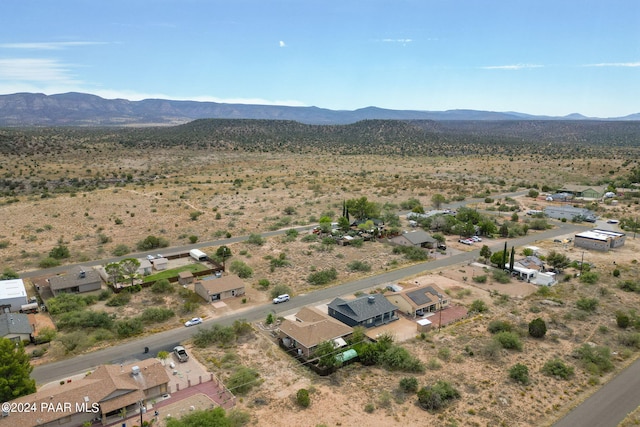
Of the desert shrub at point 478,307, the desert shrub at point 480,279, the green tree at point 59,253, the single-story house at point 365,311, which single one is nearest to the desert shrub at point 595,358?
the desert shrub at point 478,307

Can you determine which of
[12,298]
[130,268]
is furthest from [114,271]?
[12,298]

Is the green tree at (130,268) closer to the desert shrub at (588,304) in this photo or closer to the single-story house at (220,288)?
the single-story house at (220,288)

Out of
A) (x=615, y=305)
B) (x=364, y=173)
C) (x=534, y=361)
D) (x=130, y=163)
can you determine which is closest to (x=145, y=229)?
(x=534, y=361)

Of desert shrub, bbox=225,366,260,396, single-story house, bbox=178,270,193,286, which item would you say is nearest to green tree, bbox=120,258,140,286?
single-story house, bbox=178,270,193,286

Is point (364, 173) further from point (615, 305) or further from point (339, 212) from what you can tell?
point (615, 305)

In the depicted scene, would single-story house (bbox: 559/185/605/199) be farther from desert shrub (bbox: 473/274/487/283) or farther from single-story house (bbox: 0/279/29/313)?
single-story house (bbox: 0/279/29/313)
